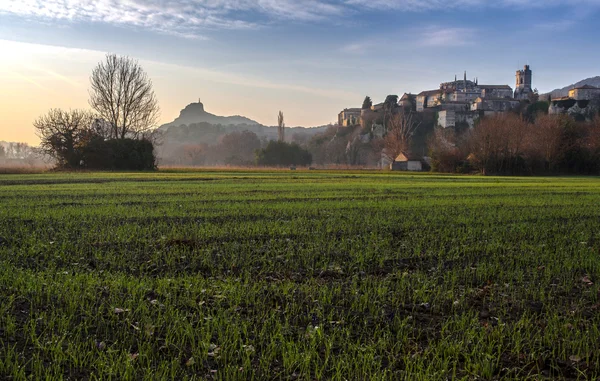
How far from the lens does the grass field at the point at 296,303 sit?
4.22 meters

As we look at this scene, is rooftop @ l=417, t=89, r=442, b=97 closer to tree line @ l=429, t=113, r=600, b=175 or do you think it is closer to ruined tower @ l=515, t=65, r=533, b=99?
ruined tower @ l=515, t=65, r=533, b=99

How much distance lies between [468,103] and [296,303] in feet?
570

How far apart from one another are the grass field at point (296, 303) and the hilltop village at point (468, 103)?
148m

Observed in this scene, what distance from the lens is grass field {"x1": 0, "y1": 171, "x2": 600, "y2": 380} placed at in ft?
13.9

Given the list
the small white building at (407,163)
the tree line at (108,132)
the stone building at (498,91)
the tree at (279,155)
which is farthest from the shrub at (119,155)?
the stone building at (498,91)

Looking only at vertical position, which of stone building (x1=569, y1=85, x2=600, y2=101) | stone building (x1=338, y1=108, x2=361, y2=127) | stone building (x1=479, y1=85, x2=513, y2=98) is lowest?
stone building (x1=338, y1=108, x2=361, y2=127)

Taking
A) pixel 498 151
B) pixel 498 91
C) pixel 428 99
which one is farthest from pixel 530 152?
pixel 498 91

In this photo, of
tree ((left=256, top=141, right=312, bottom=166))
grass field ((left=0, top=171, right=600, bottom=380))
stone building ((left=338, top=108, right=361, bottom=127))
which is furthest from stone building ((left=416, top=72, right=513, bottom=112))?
grass field ((left=0, top=171, right=600, bottom=380))

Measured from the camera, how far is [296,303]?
589 cm

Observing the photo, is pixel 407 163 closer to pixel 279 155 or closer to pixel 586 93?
pixel 279 155

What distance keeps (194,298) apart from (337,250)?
148 inches

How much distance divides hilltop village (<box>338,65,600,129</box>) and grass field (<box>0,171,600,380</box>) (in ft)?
484

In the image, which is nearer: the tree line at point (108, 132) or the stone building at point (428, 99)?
the tree line at point (108, 132)

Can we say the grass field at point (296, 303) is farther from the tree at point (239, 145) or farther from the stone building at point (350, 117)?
the stone building at point (350, 117)
